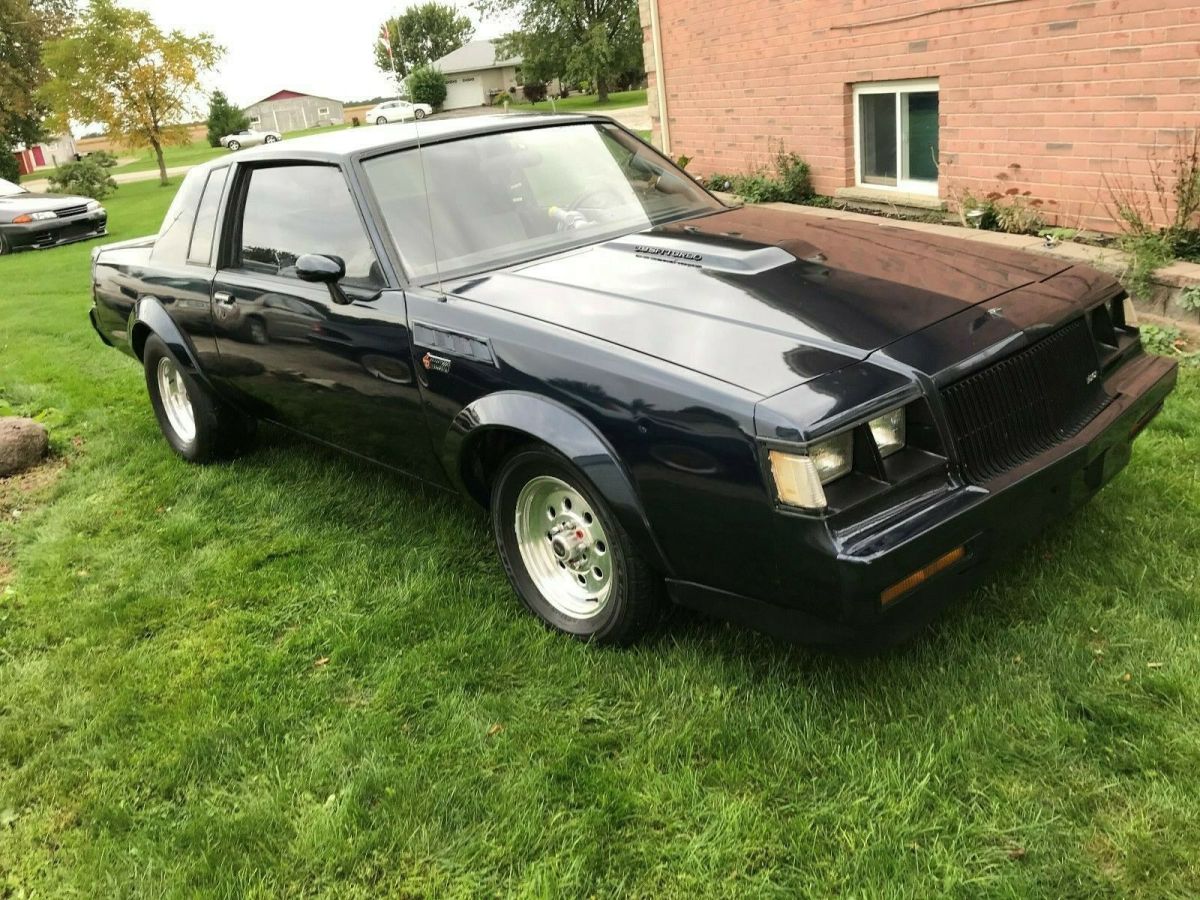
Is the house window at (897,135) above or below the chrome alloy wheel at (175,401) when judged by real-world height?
above

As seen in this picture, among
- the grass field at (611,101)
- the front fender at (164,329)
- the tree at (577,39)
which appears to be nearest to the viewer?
the front fender at (164,329)

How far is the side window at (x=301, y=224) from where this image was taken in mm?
3730

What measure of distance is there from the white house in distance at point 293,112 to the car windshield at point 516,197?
252ft

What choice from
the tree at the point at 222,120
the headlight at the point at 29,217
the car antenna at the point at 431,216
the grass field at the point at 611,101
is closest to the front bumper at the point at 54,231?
the headlight at the point at 29,217

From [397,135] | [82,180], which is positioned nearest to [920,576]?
[397,135]

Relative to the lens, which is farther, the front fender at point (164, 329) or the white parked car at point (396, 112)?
the front fender at point (164, 329)

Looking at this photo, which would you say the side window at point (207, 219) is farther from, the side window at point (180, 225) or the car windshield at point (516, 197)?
the car windshield at point (516, 197)

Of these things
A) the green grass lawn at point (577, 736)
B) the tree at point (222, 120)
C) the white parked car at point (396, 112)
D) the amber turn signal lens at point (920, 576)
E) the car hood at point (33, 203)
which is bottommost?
the green grass lawn at point (577, 736)

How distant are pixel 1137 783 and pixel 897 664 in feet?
2.34

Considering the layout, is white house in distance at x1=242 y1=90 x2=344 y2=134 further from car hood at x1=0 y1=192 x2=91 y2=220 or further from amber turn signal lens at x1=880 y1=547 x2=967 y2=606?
amber turn signal lens at x1=880 y1=547 x2=967 y2=606

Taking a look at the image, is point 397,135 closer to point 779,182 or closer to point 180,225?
point 180,225

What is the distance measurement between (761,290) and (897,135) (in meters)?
5.44

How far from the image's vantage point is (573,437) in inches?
113

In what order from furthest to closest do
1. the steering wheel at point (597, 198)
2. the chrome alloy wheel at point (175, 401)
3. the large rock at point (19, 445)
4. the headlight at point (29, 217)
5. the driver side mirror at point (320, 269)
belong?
the headlight at point (29, 217), the large rock at point (19, 445), the chrome alloy wheel at point (175, 401), the steering wheel at point (597, 198), the driver side mirror at point (320, 269)
